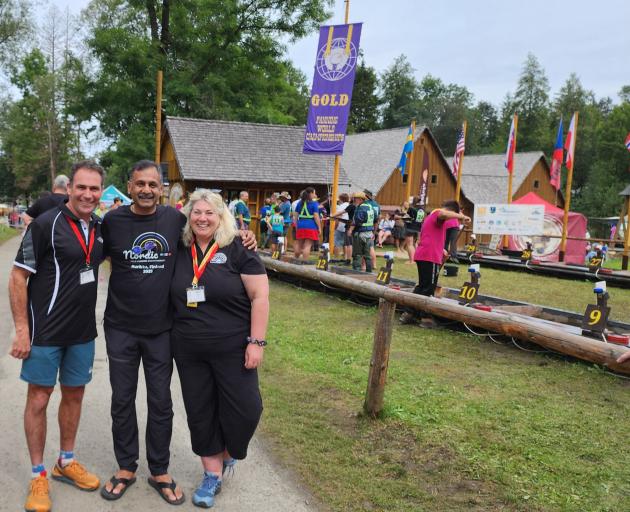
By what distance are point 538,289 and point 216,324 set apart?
11.4 m

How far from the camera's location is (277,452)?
14.5ft

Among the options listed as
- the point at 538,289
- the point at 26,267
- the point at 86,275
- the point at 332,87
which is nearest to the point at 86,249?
the point at 86,275

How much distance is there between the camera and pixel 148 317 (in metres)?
3.58

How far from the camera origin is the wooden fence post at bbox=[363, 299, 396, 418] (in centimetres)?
501

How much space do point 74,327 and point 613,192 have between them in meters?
60.6

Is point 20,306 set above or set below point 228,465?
above

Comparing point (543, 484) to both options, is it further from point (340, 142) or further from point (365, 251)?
point (340, 142)

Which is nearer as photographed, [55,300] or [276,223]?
[55,300]

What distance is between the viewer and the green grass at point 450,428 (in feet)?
12.6

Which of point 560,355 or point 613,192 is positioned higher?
point 613,192

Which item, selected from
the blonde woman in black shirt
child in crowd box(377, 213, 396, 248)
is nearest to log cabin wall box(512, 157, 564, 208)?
child in crowd box(377, 213, 396, 248)

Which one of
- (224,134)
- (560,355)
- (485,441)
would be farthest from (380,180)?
(485,441)

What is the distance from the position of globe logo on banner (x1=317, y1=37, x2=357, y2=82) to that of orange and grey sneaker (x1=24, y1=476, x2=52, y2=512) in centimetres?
1185

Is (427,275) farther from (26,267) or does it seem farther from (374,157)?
(374,157)
